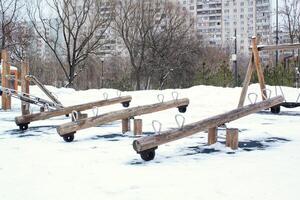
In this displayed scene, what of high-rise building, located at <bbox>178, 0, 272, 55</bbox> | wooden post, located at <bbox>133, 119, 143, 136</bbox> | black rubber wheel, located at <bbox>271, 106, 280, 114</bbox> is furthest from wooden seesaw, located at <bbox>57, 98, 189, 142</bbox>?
high-rise building, located at <bbox>178, 0, 272, 55</bbox>

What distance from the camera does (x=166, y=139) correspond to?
18.7 feet

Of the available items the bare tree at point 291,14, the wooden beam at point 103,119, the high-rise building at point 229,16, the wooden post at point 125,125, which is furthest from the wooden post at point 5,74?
the high-rise building at point 229,16

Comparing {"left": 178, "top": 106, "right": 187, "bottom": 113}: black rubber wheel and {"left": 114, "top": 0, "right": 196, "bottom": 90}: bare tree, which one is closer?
{"left": 178, "top": 106, "right": 187, "bottom": 113}: black rubber wheel

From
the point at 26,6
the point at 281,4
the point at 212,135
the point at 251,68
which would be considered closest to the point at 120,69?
the point at 26,6

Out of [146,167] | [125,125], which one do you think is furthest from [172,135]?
[125,125]

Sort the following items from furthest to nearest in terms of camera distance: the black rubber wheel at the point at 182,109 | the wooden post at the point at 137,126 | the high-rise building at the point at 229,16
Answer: the high-rise building at the point at 229,16, the black rubber wheel at the point at 182,109, the wooden post at the point at 137,126

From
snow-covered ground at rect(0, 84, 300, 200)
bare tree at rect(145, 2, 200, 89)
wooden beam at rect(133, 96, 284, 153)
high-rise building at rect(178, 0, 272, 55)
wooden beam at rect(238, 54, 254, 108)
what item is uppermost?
high-rise building at rect(178, 0, 272, 55)

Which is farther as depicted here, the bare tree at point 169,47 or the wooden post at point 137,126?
the bare tree at point 169,47

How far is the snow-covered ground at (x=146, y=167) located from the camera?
4102 millimetres

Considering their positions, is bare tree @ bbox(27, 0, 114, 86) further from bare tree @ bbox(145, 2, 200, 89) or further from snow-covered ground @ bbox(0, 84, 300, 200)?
snow-covered ground @ bbox(0, 84, 300, 200)

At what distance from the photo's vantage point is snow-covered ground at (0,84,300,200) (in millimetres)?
4102

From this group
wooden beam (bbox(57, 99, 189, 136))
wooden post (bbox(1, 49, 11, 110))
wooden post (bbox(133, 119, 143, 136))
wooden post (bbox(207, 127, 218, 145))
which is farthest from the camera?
wooden post (bbox(1, 49, 11, 110))

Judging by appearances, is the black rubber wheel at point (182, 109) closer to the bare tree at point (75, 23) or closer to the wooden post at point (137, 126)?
the wooden post at point (137, 126)

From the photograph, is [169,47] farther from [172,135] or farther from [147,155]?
[147,155]
